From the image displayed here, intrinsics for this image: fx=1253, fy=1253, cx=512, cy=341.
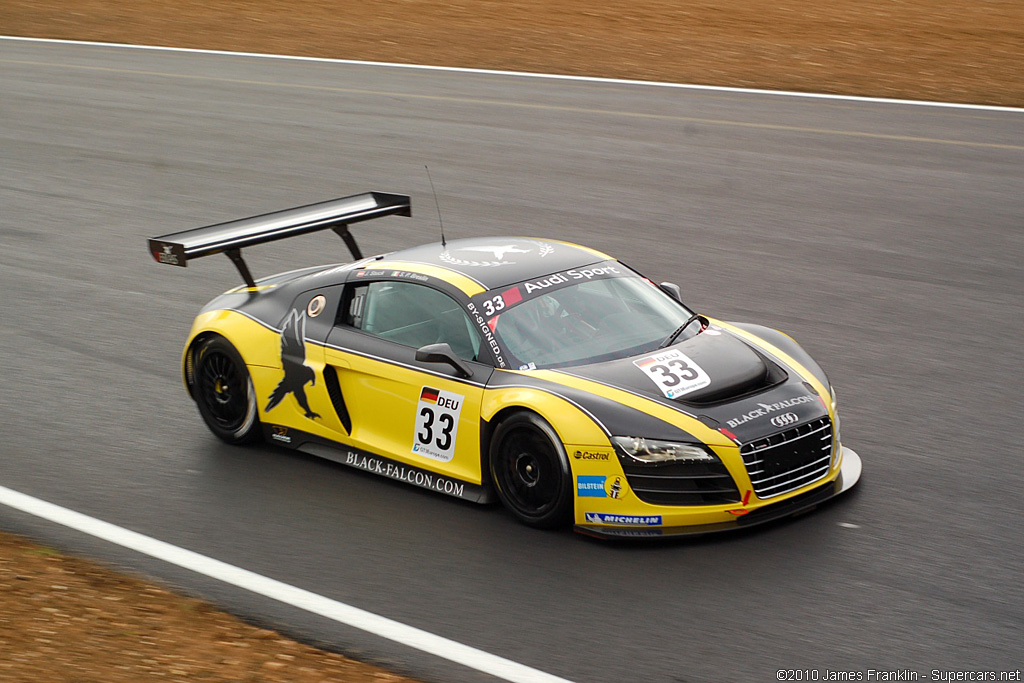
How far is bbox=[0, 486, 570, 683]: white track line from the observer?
5.69 meters

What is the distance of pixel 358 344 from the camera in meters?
7.83

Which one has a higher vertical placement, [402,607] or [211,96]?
[211,96]

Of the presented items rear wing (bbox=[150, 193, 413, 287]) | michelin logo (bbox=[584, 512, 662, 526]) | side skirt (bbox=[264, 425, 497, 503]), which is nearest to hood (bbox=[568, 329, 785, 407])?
michelin logo (bbox=[584, 512, 662, 526])

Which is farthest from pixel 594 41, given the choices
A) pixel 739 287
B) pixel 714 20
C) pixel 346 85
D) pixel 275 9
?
pixel 739 287

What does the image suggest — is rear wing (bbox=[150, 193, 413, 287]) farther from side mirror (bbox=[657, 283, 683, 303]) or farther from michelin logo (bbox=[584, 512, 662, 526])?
michelin logo (bbox=[584, 512, 662, 526])

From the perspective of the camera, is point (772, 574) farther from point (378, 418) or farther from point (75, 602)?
point (75, 602)

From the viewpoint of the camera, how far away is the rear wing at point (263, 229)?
330 inches

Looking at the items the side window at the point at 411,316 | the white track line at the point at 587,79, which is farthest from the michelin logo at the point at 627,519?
the white track line at the point at 587,79

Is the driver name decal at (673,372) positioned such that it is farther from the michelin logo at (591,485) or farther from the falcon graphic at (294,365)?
the falcon graphic at (294,365)

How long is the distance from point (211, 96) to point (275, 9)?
820 centimetres

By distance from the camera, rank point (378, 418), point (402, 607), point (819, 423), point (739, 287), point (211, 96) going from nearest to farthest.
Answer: point (402, 607), point (819, 423), point (378, 418), point (739, 287), point (211, 96)

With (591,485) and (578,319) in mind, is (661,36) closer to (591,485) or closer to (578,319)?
(578,319)

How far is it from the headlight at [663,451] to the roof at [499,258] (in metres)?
1.51

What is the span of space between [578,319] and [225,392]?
268cm
